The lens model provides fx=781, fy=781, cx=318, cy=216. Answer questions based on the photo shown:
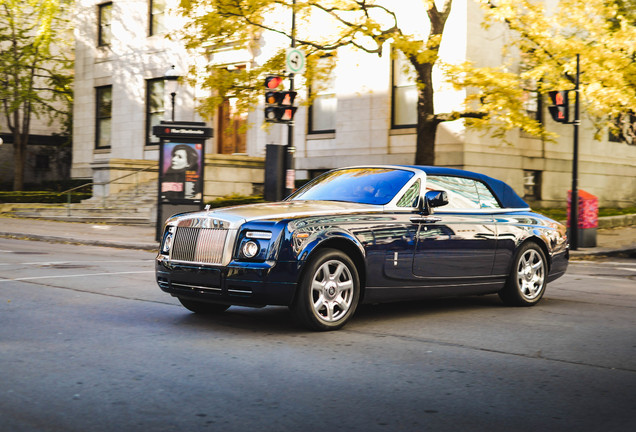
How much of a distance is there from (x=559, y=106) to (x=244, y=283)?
13527 millimetres

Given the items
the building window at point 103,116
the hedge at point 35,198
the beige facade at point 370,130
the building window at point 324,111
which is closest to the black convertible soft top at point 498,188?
the beige facade at point 370,130

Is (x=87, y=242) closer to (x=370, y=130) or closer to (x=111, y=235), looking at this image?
(x=111, y=235)

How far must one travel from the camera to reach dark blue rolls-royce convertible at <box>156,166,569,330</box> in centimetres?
676

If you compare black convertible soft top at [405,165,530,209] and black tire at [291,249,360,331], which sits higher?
black convertible soft top at [405,165,530,209]

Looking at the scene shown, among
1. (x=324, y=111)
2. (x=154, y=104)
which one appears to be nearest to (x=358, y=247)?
(x=324, y=111)

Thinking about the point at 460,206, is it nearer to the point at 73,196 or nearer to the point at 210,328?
the point at 210,328

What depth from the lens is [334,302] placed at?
705 centimetres

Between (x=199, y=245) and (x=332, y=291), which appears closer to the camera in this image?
(x=332, y=291)

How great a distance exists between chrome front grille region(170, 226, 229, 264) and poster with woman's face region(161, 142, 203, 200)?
12330 mm

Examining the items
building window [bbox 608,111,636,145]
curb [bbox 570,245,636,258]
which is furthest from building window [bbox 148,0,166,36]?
curb [bbox 570,245,636,258]

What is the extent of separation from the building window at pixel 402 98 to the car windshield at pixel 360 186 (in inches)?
673

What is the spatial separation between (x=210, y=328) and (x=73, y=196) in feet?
89.2

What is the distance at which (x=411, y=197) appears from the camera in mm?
7934

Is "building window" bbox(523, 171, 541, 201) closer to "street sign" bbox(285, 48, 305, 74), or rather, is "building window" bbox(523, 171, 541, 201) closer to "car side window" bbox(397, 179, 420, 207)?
"street sign" bbox(285, 48, 305, 74)
